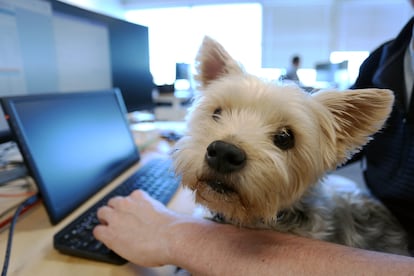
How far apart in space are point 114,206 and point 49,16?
670mm

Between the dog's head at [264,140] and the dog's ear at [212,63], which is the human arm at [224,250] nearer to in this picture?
the dog's head at [264,140]

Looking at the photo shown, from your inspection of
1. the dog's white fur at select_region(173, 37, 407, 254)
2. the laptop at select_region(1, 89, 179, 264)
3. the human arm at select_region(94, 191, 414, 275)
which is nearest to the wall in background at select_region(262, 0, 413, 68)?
the laptop at select_region(1, 89, 179, 264)

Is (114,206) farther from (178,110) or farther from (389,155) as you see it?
(178,110)

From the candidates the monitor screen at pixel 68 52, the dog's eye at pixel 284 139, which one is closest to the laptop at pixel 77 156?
the monitor screen at pixel 68 52

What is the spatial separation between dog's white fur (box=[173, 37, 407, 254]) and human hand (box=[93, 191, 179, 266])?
0.12 meters

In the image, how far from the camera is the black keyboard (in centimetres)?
62

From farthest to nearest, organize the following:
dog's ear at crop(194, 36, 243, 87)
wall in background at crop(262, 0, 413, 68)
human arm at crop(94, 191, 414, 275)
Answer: wall in background at crop(262, 0, 413, 68) → dog's ear at crop(194, 36, 243, 87) → human arm at crop(94, 191, 414, 275)

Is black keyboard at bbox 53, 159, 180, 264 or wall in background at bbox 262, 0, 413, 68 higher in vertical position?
wall in background at bbox 262, 0, 413, 68

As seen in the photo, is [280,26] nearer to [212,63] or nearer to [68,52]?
[68,52]

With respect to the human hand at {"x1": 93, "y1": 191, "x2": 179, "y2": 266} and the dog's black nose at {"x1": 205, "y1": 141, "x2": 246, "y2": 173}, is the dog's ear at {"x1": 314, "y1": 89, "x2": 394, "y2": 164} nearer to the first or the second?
the dog's black nose at {"x1": 205, "y1": 141, "x2": 246, "y2": 173}

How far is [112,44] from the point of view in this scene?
1373mm

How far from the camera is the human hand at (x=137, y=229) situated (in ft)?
1.98

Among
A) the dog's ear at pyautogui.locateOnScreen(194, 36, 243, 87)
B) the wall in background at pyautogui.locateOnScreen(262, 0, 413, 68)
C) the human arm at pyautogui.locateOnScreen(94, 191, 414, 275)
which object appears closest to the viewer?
the human arm at pyautogui.locateOnScreen(94, 191, 414, 275)

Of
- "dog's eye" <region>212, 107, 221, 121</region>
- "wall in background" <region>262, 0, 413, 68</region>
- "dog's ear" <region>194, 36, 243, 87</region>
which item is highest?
"wall in background" <region>262, 0, 413, 68</region>
